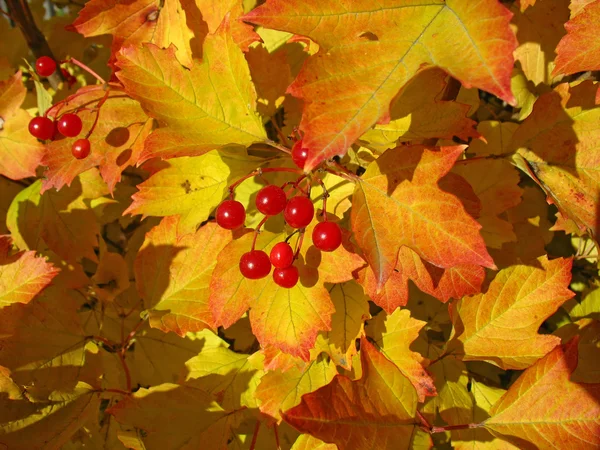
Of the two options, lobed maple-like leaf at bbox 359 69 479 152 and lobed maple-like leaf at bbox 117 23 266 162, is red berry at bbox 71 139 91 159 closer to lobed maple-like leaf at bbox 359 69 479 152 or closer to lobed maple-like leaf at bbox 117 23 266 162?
lobed maple-like leaf at bbox 117 23 266 162

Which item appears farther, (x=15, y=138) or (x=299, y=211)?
(x=15, y=138)

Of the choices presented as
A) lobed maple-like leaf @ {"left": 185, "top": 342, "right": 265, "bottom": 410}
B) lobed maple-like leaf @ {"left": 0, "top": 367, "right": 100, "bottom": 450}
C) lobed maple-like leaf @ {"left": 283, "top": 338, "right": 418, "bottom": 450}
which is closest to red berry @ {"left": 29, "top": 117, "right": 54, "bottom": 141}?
lobed maple-like leaf @ {"left": 0, "top": 367, "right": 100, "bottom": 450}

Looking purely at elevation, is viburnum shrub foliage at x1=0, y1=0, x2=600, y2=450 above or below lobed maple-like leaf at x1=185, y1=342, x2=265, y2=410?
above

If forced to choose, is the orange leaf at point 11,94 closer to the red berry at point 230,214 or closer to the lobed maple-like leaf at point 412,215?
the red berry at point 230,214

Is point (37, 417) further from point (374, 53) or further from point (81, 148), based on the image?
point (374, 53)

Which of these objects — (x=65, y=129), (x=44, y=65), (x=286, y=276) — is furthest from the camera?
(x=44, y=65)

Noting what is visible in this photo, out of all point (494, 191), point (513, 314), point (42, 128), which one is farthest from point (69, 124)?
point (513, 314)
